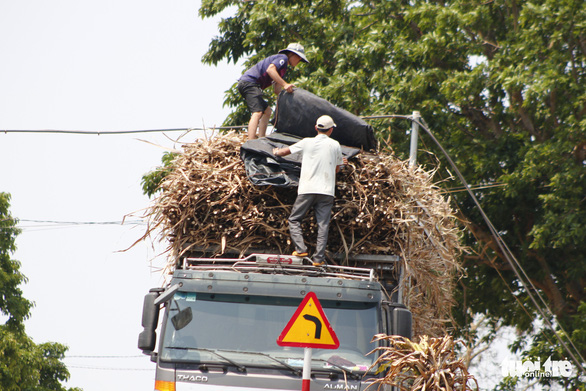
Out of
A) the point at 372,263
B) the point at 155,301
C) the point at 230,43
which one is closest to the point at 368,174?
the point at 372,263

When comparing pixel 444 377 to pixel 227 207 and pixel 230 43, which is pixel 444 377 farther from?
pixel 230 43

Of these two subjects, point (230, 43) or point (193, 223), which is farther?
point (230, 43)

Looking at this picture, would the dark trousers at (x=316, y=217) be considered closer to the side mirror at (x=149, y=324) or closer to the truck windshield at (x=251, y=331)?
the truck windshield at (x=251, y=331)

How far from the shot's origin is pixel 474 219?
18094mm

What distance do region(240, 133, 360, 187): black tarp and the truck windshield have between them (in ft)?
4.98

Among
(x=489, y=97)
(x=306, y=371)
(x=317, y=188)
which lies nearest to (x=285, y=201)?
(x=317, y=188)

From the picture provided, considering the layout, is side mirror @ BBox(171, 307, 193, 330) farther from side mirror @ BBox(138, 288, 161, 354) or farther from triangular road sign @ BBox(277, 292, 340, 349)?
triangular road sign @ BBox(277, 292, 340, 349)

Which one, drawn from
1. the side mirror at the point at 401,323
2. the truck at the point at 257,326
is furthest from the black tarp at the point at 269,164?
the side mirror at the point at 401,323

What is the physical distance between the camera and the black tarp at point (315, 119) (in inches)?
356

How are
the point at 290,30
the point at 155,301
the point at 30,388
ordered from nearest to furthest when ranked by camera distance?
the point at 155,301, the point at 290,30, the point at 30,388

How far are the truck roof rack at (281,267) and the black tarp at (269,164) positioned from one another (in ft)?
2.93

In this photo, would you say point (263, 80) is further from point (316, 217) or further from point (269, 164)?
point (316, 217)

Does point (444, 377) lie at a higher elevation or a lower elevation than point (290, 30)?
lower

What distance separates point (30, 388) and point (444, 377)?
81.9ft
